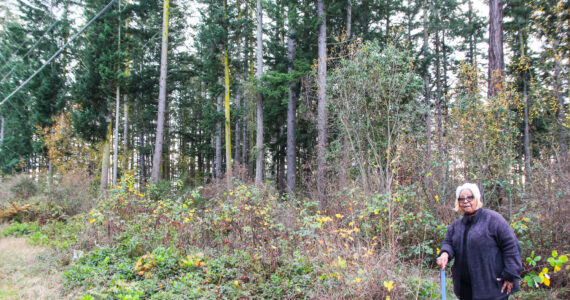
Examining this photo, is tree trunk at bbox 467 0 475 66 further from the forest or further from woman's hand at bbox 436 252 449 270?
woman's hand at bbox 436 252 449 270

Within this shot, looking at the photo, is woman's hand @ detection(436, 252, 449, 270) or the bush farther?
the bush

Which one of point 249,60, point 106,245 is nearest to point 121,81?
point 249,60

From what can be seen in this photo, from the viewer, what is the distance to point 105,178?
1518 cm

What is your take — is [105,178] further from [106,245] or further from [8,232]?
[106,245]

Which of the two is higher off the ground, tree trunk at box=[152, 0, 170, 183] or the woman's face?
tree trunk at box=[152, 0, 170, 183]

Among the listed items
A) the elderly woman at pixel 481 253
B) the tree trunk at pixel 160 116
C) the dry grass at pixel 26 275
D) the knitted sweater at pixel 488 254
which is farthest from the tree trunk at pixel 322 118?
the tree trunk at pixel 160 116

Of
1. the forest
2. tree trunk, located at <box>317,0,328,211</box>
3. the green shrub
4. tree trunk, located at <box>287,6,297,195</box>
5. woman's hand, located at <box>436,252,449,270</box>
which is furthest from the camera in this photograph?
tree trunk, located at <box>287,6,297,195</box>

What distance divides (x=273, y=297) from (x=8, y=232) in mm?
8974

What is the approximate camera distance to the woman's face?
7.90 ft

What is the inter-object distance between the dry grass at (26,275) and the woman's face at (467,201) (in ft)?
17.0

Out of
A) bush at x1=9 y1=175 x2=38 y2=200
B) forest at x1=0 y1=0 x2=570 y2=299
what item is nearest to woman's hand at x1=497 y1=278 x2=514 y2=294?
forest at x1=0 y1=0 x2=570 y2=299

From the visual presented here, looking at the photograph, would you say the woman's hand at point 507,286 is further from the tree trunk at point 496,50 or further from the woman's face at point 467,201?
the tree trunk at point 496,50

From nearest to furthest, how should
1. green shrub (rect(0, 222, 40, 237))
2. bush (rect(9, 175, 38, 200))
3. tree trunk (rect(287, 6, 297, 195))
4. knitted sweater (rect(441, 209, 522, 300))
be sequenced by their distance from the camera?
knitted sweater (rect(441, 209, 522, 300)) → green shrub (rect(0, 222, 40, 237)) → bush (rect(9, 175, 38, 200)) → tree trunk (rect(287, 6, 297, 195))

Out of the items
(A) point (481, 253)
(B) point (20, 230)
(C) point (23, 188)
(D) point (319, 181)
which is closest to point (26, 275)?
(B) point (20, 230)
